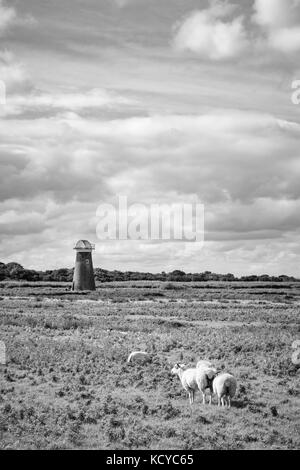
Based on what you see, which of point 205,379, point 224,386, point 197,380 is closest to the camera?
point 224,386

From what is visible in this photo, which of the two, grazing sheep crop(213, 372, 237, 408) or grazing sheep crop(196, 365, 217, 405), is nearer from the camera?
grazing sheep crop(213, 372, 237, 408)

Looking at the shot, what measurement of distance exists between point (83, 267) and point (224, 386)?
70827mm

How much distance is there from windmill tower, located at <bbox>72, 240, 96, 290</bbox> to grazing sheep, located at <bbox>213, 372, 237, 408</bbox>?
69584 mm

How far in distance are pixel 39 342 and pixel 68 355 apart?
4683mm

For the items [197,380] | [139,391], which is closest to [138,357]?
[139,391]

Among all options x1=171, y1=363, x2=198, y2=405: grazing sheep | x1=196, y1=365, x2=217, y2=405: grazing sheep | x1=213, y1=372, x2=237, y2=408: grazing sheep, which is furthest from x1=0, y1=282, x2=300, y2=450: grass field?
x1=196, y1=365, x2=217, y2=405: grazing sheep

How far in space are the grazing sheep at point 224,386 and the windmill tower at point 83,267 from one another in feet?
228

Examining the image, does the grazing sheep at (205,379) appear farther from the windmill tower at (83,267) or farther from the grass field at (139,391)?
the windmill tower at (83,267)

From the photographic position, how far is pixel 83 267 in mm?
84812

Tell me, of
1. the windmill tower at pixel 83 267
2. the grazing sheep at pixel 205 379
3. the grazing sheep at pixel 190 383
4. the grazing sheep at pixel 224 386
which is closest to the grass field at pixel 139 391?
the grazing sheep at pixel 190 383

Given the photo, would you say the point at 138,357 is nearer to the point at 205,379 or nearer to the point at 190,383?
the point at 190,383

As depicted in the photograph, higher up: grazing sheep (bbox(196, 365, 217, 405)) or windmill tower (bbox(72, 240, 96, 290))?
windmill tower (bbox(72, 240, 96, 290))

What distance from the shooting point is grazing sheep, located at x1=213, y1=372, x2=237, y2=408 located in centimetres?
1520

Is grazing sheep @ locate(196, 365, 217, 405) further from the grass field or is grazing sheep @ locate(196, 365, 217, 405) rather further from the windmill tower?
the windmill tower
